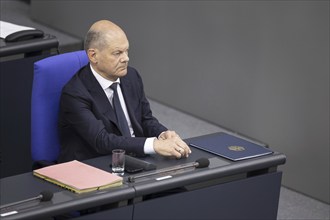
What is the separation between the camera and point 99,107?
4.25 metres

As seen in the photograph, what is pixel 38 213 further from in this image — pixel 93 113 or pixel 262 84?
pixel 262 84

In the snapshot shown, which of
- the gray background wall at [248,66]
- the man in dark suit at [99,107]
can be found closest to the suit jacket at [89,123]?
the man in dark suit at [99,107]

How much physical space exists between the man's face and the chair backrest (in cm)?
21

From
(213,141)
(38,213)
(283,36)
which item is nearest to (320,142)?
(283,36)

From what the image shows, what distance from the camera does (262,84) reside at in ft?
18.9

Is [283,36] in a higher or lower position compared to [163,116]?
higher

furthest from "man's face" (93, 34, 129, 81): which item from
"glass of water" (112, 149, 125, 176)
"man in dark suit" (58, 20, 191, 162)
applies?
"glass of water" (112, 149, 125, 176)

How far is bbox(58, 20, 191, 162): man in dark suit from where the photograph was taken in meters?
4.09

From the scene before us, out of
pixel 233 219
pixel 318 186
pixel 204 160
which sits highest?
pixel 204 160

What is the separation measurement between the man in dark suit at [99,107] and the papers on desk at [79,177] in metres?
0.28

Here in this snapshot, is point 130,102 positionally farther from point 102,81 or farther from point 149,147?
point 149,147

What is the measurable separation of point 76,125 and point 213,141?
60 centimetres

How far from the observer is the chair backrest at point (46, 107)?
430cm

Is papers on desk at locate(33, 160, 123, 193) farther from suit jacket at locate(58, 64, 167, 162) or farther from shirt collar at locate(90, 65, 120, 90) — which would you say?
shirt collar at locate(90, 65, 120, 90)
